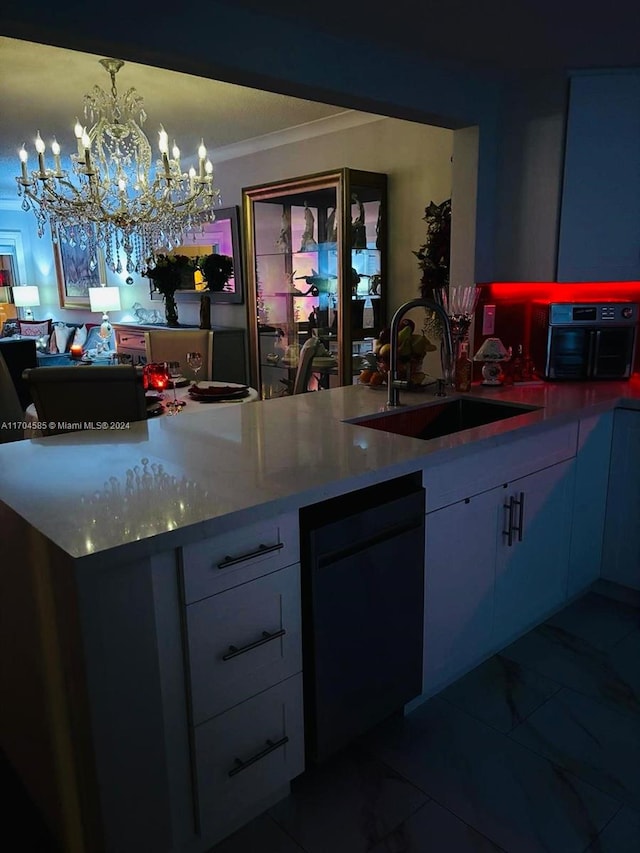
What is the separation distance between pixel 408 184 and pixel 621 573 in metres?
2.61

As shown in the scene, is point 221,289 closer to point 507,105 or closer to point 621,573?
point 507,105

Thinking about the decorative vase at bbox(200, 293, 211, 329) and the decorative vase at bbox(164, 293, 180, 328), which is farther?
the decorative vase at bbox(164, 293, 180, 328)

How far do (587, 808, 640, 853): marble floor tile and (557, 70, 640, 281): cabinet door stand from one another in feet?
6.74

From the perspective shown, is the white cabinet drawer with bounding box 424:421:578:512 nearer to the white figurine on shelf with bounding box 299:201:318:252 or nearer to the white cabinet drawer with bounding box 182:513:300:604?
the white cabinet drawer with bounding box 182:513:300:604

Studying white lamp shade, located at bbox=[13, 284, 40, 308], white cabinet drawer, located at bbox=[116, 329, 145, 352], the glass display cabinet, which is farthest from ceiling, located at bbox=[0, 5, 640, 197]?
white lamp shade, located at bbox=[13, 284, 40, 308]

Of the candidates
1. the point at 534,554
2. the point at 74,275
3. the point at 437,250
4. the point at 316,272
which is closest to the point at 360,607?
the point at 534,554

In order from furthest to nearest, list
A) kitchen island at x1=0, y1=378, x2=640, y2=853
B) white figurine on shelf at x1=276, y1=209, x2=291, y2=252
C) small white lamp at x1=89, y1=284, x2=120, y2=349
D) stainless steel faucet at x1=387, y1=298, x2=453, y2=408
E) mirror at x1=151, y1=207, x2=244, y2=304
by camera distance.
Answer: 1. small white lamp at x1=89, y1=284, x2=120, y2=349
2. mirror at x1=151, y1=207, x2=244, y2=304
3. white figurine on shelf at x1=276, y1=209, x2=291, y2=252
4. stainless steel faucet at x1=387, y1=298, x2=453, y2=408
5. kitchen island at x1=0, y1=378, x2=640, y2=853

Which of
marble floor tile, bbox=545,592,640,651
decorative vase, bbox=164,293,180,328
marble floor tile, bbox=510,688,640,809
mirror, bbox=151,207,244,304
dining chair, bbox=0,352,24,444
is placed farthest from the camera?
decorative vase, bbox=164,293,180,328

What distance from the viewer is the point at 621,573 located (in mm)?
2725

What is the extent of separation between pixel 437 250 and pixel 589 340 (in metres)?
1.00

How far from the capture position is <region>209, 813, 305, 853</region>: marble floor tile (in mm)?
1541

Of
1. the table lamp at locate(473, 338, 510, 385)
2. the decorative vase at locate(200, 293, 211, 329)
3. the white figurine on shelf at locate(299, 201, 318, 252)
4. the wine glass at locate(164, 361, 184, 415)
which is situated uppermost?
the white figurine on shelf at locate(299, 201, 318, 252)

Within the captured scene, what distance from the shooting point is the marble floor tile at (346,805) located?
1.57 metres

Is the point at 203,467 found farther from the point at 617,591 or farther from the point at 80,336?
the point at 80,336
